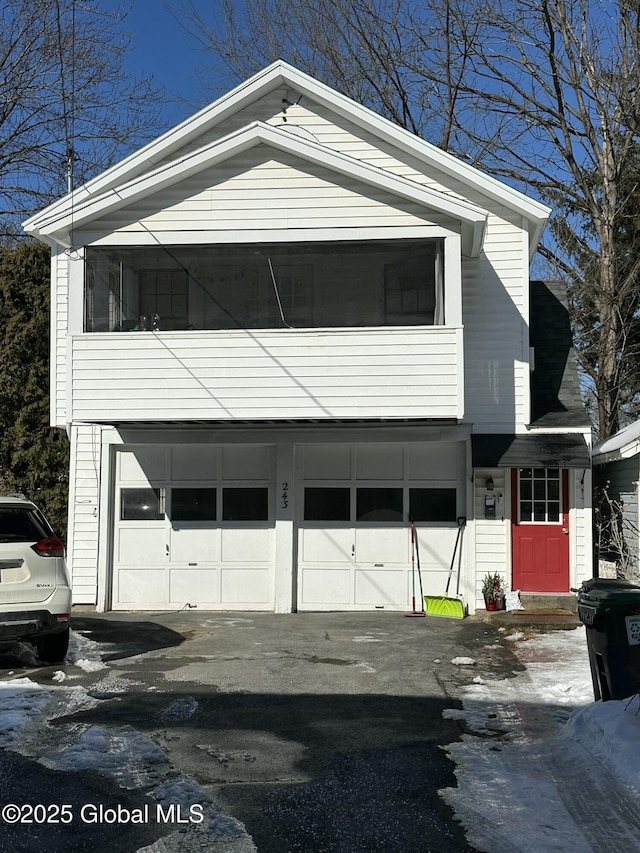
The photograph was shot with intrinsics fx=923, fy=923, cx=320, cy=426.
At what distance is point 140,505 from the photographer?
14.5 metres

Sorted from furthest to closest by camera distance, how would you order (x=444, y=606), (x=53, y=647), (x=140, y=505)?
1. (x=140, y=505)
2. (x=444, y=606)
3. (x=53, y=647)

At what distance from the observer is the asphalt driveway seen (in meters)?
5.30

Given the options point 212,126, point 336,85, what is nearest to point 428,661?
point 212,126

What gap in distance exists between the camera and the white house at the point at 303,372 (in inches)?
496

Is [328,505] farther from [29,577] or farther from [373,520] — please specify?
[29,577]

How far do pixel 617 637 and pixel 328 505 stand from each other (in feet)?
24.2

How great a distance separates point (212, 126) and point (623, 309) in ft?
38.9

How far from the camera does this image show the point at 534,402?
14.6 metres

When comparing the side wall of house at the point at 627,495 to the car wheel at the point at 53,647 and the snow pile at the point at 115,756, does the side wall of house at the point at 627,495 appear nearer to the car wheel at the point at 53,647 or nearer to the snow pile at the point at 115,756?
the car wheel at the point at 53,647

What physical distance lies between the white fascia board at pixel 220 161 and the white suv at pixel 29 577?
16.1 feet

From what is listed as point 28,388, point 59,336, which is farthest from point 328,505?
point 28,388

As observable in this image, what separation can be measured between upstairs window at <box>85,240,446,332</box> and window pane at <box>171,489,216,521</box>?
2.73 metres

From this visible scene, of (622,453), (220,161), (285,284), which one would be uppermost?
(220,161)

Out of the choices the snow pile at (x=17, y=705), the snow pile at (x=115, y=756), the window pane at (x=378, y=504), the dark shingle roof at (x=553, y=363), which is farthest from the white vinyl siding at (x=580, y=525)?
the snow pile at (x=115, y=756)
